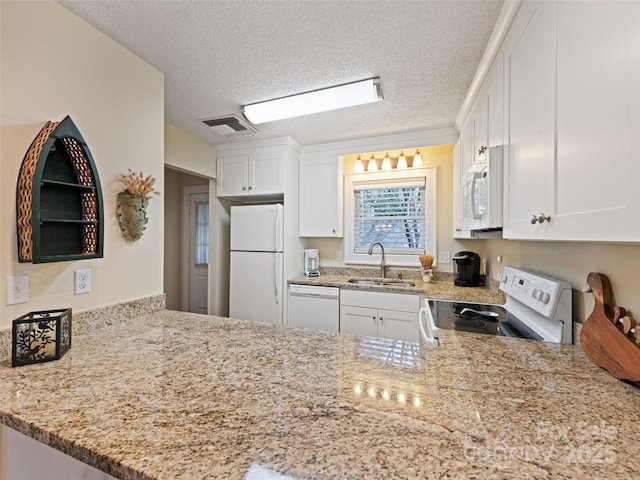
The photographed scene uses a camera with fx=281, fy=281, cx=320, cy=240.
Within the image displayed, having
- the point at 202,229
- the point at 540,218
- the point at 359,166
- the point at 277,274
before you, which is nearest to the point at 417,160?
the point at 359,166

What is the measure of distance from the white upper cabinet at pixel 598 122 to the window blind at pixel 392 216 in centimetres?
232

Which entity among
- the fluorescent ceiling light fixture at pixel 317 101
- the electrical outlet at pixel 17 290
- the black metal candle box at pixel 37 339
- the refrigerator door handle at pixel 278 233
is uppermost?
the fluorescent ceiling light fixture at pixel 317 101

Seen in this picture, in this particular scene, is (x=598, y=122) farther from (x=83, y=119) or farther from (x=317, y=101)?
(x=83, y=119)

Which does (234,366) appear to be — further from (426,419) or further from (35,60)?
(35,60)

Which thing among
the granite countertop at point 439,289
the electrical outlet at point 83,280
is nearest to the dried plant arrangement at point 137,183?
the electrical outlet at point 83,280

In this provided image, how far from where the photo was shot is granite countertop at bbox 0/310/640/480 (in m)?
0.55

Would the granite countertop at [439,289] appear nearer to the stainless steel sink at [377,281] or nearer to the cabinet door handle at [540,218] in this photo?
the stainless steel sink at [377,281]

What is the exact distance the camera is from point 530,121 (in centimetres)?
109

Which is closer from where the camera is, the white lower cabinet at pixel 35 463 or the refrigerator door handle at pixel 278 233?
the white lower cabinet at pixel 35 463

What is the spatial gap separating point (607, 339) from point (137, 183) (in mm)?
2192

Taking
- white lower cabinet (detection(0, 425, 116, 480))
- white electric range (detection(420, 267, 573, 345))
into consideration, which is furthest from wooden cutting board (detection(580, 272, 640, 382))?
white lower cabinet (detection(0, 425, 116, 480))

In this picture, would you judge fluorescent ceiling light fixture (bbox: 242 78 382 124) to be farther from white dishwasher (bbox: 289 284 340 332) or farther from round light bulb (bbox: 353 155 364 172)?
white dishwasher (bbox: 289 284 340 332)

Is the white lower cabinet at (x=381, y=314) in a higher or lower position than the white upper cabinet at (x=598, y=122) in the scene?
lower

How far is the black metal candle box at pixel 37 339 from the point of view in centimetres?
100
